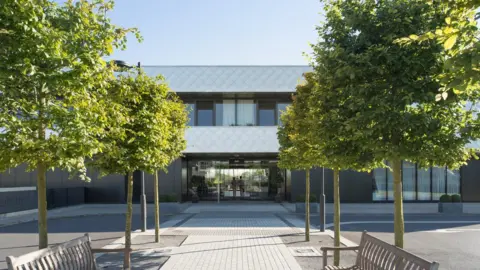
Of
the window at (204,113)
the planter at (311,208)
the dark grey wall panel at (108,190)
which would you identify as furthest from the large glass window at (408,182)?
the dark grey wall panel at (108,190)

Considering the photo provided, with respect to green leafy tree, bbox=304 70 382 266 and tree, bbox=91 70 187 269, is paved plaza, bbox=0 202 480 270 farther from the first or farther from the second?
green leafy tree, bbox=304 70 382 266

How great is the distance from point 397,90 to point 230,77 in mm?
22774

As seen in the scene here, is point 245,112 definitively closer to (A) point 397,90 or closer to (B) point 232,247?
(B) point 232,247

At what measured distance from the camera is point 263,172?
102 feet

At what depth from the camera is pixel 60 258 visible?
563cm

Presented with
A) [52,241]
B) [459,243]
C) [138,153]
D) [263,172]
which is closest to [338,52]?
[138,153]

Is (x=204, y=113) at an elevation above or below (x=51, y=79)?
above

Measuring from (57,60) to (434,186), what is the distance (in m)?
29.5

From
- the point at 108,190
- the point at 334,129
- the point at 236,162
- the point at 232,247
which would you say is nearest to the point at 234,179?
the point at 236,162

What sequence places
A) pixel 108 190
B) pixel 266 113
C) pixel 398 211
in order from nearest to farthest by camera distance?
pixel 398 211 → pixel 108 190 → pixel 266 113

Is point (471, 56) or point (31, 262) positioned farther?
point (31, 262)

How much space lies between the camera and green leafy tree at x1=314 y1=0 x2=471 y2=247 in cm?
582

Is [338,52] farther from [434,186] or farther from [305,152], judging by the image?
[434,186]

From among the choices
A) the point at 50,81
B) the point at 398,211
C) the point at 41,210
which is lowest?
the point at 398,211
